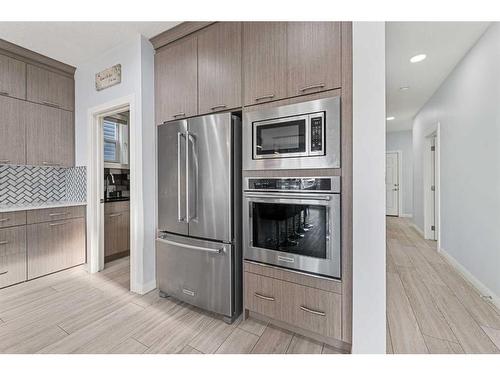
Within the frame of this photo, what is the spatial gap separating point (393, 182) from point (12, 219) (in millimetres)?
8296

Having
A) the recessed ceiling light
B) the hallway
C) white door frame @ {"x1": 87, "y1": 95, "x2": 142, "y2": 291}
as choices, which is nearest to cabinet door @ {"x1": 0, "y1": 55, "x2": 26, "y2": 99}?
white door frame @ {"x1": 87, "y1": 95, "x2": 142, "y2": 291}

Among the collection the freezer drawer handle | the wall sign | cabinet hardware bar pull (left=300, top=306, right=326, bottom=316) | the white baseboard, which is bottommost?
the white baseboard

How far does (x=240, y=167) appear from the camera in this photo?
6.03 ft

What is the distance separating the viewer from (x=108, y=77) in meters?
2.55

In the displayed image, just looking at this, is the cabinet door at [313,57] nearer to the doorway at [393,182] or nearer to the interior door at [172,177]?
the interior door at [172,177]

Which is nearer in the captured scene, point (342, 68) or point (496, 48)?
point (342, 68)

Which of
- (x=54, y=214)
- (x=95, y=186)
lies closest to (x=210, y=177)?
(x=95, y=186)

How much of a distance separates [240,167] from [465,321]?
2161 mm

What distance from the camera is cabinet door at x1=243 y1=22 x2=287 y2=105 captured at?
163 centimetres

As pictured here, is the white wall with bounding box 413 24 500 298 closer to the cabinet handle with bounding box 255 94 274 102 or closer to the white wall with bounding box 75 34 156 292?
the cabinet handle with bounding box 255 94 274 102

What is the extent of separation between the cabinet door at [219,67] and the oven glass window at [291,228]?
34.6 inches

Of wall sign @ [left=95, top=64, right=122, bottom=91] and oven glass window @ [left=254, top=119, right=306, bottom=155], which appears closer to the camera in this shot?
oven glass window @ [left=254, top=119, right=306, bottom=155]
